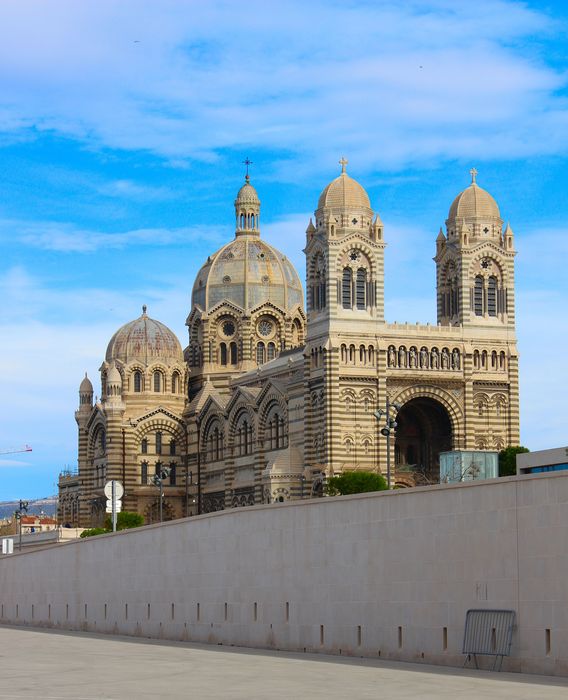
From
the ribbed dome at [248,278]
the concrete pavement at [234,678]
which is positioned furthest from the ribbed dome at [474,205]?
the concrete pavement at [234,678]

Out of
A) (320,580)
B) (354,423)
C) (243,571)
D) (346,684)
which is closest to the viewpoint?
(346,684)

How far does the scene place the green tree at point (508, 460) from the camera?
89.2 meters

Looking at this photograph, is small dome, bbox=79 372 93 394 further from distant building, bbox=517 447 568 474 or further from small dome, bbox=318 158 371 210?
distant building, bbox=517 447 568 474

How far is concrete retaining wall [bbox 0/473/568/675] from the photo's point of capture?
28125 millimetres

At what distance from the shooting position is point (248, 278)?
127 m

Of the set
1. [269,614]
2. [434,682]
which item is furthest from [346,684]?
[269,614]

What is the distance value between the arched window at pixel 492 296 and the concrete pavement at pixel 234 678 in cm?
6993

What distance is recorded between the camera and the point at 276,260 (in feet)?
424

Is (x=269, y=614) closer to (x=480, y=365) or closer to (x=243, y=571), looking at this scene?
(x=243, y=571)

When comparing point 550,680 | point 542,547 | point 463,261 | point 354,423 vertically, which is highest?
point 463,261

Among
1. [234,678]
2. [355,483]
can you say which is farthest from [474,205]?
[234,678]

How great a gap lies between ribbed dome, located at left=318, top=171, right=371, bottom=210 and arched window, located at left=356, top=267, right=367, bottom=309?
13.6ft

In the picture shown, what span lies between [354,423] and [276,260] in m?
34.8

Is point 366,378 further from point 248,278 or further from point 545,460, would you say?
point 545,460
